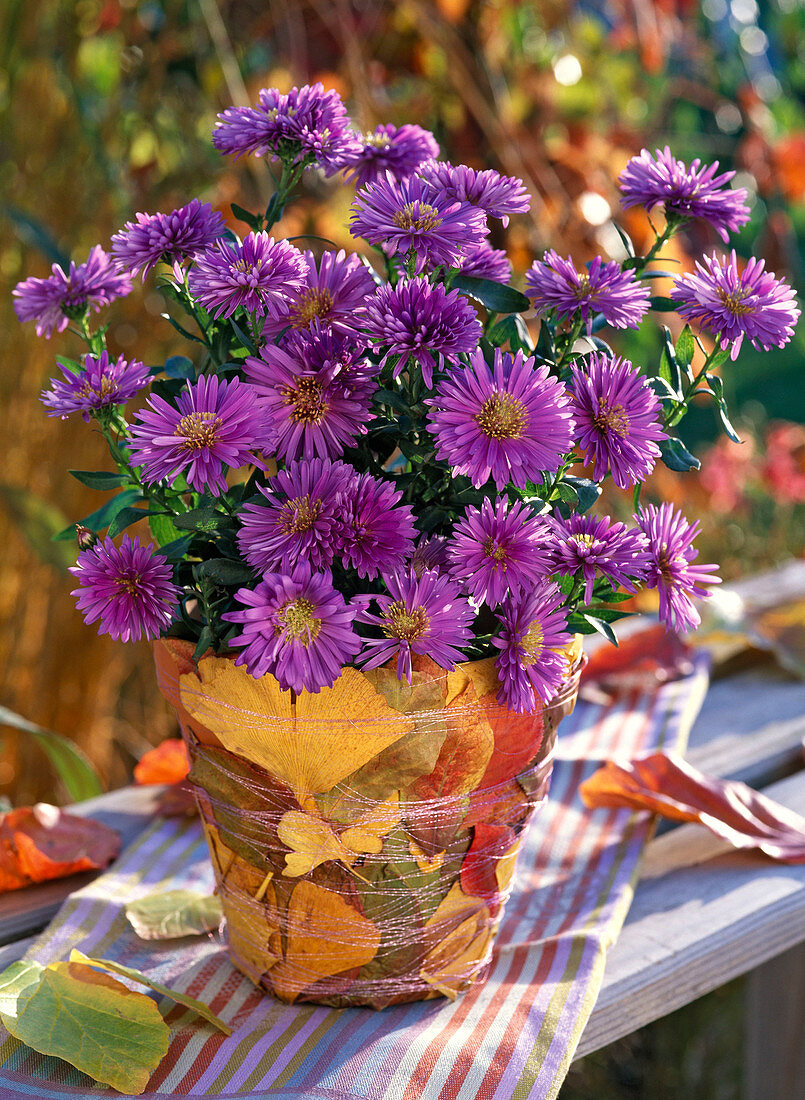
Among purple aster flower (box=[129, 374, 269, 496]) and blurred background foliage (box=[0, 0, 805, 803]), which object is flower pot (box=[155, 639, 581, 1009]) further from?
blurred background foliage (box=[0, 0, 805, 803])

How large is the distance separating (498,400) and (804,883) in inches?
17.3

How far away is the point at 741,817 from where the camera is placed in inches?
27.8

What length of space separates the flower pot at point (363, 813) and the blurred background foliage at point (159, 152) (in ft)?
1.83

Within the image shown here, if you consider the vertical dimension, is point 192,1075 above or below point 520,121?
below

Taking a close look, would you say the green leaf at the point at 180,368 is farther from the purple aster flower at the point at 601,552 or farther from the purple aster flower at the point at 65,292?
the purple aster flower at the point at 601,552

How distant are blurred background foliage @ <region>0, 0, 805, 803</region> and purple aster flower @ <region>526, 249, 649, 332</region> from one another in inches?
24.2

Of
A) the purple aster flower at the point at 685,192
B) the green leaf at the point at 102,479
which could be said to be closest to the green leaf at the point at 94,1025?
the green leaf at the point at 102,479

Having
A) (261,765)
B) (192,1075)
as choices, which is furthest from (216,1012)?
(261,765)

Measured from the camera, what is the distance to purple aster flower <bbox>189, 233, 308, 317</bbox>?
16.4 inches

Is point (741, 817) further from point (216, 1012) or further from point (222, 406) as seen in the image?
point (222, 406)

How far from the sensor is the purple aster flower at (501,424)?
0.40 m

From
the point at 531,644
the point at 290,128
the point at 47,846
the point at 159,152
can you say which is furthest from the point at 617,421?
the point at 159,152

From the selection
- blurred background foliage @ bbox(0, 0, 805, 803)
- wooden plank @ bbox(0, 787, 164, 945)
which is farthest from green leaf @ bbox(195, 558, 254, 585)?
blurred background foliage @ bbox(0, 0, 805, 803)

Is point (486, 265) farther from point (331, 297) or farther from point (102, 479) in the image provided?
point (102, 479)
